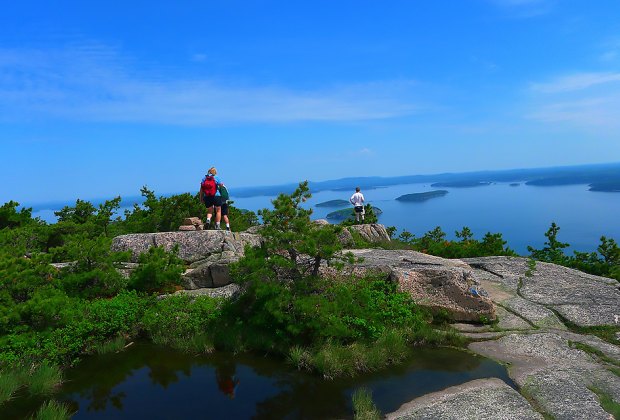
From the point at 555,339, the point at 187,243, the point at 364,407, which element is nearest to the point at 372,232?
the point at 187,243

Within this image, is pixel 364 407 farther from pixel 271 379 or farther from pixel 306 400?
pixel 271 379

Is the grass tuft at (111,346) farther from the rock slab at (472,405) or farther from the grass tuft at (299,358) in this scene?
the rock slab at (472,405)

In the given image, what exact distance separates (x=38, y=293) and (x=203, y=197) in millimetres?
7916

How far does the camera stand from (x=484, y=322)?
34.6ft

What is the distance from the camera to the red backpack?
16.4m

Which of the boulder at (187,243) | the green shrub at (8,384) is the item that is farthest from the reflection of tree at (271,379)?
the boulder at (187,243)

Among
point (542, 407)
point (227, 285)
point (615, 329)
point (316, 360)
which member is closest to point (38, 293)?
point (227, 285)

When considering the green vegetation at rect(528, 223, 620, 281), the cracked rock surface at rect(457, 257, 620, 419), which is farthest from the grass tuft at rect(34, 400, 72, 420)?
the green vegetation at rect(528, 223, 620, 281)

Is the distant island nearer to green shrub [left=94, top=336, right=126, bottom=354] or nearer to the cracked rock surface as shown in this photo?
the cracked rock surface

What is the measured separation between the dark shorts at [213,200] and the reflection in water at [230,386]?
8084mm

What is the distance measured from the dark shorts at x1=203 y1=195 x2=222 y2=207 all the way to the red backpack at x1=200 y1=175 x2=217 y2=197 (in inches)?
8.2

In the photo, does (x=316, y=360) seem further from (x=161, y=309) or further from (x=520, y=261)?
(x=520, y=261)

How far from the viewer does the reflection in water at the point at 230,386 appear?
7.23 meters

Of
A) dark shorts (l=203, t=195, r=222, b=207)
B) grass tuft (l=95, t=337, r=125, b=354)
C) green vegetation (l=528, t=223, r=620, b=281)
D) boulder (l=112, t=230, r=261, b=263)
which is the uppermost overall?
dark shorts (l=203, t=195, r=222, b=207)
